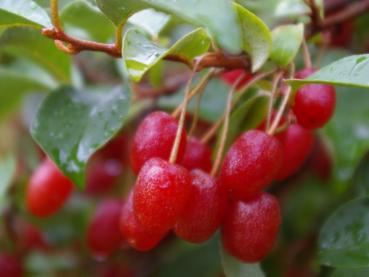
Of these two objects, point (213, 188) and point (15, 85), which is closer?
point (213, 188)

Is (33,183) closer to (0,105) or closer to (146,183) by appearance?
(0,105)

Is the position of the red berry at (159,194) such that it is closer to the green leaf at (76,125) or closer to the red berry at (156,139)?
the red berry at (156,139)

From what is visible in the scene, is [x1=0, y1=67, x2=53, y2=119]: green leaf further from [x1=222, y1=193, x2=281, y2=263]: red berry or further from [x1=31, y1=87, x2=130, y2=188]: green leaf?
[x1=222, y1=193, x2=281, y2=263]: red berry

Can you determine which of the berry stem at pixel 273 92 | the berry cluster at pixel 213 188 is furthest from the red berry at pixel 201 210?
the berry stem at pixel 273 92

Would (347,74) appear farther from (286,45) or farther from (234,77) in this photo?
(234,77)

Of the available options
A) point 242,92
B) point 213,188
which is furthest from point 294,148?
point 213,188

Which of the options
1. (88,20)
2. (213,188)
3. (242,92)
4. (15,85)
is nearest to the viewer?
(213,188)
